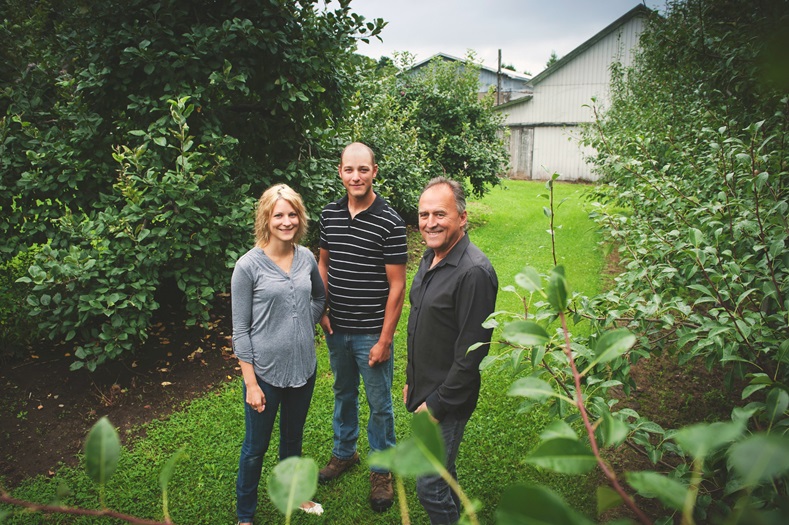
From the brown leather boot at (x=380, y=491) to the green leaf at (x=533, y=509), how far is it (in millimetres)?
3141

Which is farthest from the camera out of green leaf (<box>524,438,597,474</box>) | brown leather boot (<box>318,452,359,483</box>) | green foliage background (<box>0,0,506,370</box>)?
green foliage background (<box>0,0,506,370</box>)

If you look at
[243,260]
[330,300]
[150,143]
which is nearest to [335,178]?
[150,143]

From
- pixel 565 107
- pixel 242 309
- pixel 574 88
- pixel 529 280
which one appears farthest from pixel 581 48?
pixel 529 280

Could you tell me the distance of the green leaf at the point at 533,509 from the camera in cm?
39

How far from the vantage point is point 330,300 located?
3318mm

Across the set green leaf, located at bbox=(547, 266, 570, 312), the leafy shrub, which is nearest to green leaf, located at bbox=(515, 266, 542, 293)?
green leaf, located at bbox=(547, 266, 570, 312)

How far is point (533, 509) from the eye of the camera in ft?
1.32

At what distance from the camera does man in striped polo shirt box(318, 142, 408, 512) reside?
3156mm

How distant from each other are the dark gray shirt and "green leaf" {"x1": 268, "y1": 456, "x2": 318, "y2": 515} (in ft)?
5.77

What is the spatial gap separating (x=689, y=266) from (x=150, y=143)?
14.3 feet

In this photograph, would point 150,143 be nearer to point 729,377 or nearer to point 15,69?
point 15,69

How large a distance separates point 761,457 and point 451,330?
199 cm

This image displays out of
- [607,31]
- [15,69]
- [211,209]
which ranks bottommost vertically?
[211,209]

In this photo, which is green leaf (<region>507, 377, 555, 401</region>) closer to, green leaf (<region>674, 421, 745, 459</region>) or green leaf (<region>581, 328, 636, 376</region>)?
green leaf (<region>581, 328, 636, 376</region>)
